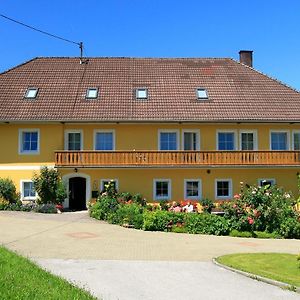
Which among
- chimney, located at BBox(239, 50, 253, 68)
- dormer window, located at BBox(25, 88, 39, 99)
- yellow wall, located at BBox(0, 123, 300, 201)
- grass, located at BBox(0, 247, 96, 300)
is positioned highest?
chimney, located at BBox(239, 50, 253, 68)

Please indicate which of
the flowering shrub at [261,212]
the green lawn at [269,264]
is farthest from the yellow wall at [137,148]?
the green lawn at [269,264]

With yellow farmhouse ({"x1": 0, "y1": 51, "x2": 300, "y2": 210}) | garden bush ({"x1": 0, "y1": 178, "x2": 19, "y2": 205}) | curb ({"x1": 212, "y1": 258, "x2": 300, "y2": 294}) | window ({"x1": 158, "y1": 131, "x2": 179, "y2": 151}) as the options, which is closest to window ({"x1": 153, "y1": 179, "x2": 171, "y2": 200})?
yellow farmhouse ({"x1": 0, "y1": 51, "x2": 300, "y2": 210})

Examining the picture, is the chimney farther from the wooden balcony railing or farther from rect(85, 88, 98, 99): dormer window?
rect(85, 88, 98, 99): dormer window

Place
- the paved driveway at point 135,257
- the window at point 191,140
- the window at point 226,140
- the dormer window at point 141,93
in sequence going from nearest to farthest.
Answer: the paved driveway at point 135,257 → the window at point 191,140 → the window at point 226,140 → the dormer window at point 141,93

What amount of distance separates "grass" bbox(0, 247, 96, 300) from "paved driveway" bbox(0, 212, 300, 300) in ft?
2.25

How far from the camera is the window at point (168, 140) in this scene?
92.2 ft

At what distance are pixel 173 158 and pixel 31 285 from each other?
19.0 m

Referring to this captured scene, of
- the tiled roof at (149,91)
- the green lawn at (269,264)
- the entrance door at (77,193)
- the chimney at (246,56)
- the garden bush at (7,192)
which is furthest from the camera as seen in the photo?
the chimney at (246,56)

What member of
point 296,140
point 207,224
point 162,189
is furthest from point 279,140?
point 207,224

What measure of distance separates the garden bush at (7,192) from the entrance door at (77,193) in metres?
3.22

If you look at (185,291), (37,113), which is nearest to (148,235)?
(185,291)

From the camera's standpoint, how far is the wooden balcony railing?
86.7 feet

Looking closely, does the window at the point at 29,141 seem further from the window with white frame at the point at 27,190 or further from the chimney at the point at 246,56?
the chimney at the point at 246,56

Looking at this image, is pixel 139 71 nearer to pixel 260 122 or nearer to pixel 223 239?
pixel 260 122
